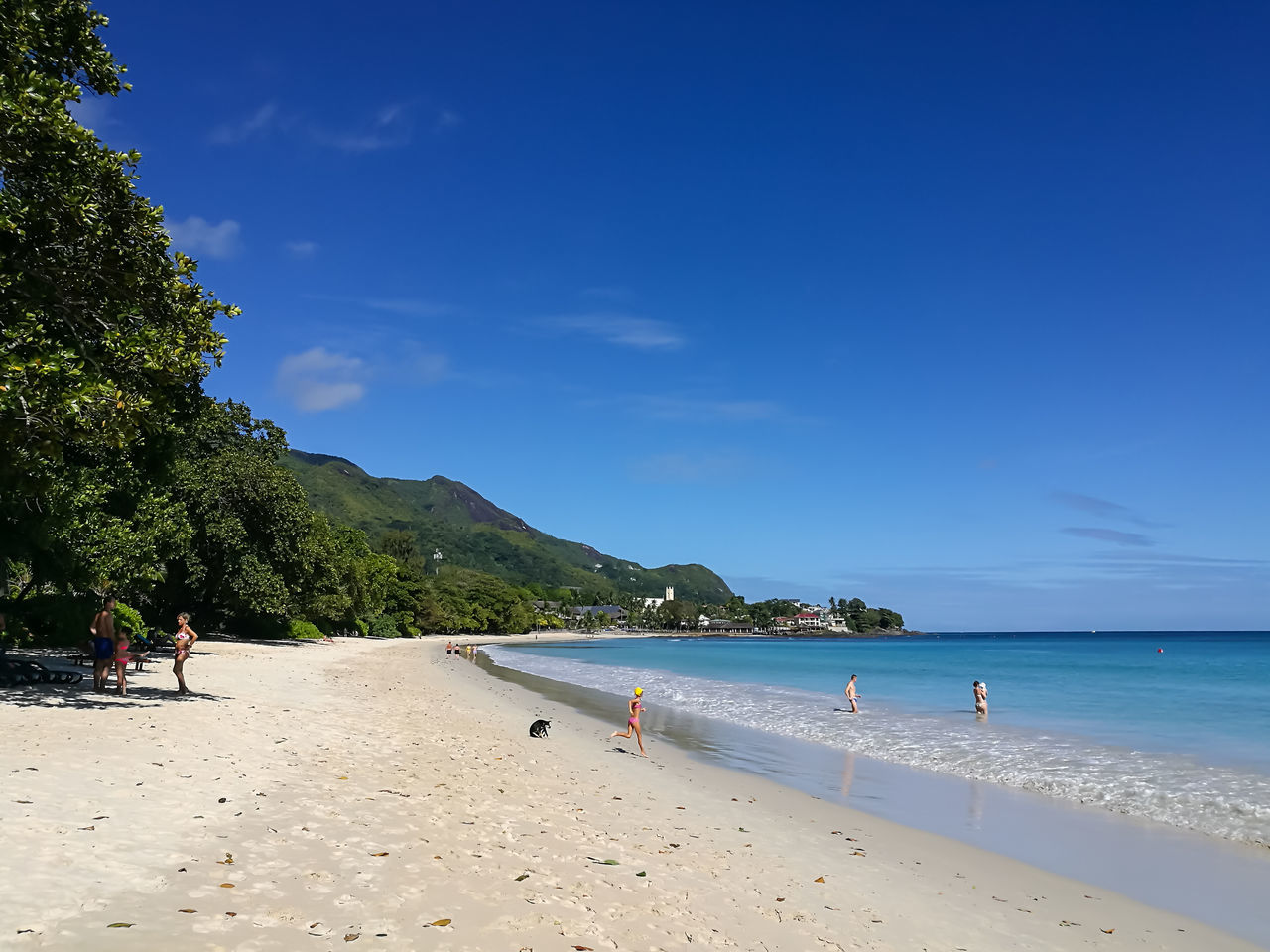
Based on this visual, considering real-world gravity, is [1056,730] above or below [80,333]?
below

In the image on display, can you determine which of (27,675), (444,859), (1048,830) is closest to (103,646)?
(27,675)

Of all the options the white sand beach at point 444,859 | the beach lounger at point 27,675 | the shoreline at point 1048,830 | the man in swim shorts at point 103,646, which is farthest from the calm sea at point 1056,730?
the beach lounger at point 27,675

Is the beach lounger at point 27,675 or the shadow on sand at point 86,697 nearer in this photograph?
the shadow on sand at point 86,697

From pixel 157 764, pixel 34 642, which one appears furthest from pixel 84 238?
pixel 34 642

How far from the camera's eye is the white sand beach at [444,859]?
5473 millimetres

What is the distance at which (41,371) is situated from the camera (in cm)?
838

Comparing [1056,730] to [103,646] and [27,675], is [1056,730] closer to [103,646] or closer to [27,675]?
[103,646]

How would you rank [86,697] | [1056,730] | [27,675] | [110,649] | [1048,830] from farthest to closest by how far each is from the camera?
[1056,730], [27,675], [110,649], [86,697], [1048,830]

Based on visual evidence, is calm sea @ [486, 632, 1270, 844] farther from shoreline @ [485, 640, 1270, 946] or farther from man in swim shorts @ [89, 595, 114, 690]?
man in swim shorts @ [89, 595, 114, 690]

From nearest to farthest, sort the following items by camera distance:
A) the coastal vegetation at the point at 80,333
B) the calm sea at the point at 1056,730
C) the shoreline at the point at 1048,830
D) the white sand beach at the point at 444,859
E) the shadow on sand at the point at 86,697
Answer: the white sand beach at the point at 444,859
the shoreline at the point at 1048,830
the coastal vegetation at the point at 80,333
the shadow on sand at the point at 86,697
the calm sea at the point at 1056,730

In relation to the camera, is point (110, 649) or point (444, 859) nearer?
point (444, 859)

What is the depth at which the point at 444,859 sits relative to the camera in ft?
23.3

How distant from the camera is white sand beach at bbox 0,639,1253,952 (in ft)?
18.0

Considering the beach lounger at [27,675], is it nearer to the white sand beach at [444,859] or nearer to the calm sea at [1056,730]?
the white sand beach at [444,859]
